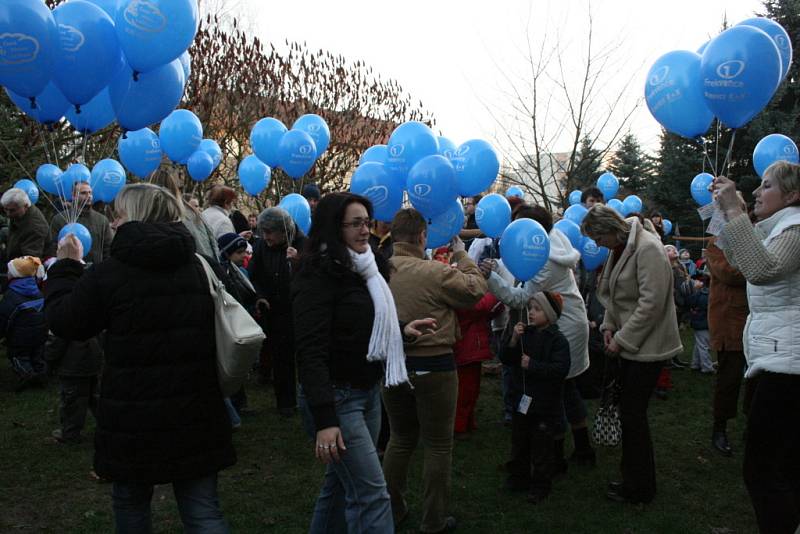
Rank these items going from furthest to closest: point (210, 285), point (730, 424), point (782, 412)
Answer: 1. point (730, 424)
2. point (782, 412)
3. point (210, 285)

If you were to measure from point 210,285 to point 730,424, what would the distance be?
5.55 m

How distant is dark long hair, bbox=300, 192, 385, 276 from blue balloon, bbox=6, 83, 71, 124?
2993 millimetres

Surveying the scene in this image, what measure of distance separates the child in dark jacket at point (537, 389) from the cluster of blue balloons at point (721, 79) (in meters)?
1.56

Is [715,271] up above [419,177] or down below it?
below

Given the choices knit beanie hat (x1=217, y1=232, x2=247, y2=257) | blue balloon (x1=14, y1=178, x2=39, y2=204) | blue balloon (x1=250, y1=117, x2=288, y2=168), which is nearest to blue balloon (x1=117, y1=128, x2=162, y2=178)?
blue balloon (x1=250, y1=117, x2=288, y2=168)

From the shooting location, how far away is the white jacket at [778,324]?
319cm

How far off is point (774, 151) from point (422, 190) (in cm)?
444

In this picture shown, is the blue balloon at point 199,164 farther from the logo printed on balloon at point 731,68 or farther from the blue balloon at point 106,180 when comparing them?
the logo printed on balloon at point 731,68

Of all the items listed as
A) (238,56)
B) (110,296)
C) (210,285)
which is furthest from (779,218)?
(238,56)

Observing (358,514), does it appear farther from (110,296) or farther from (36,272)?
(36,272)

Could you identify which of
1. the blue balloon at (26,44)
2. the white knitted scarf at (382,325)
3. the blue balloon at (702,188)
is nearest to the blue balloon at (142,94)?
the blue balloon at (26,44)

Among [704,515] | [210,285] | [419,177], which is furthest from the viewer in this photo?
[419,177]

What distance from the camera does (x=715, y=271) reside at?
223 inches

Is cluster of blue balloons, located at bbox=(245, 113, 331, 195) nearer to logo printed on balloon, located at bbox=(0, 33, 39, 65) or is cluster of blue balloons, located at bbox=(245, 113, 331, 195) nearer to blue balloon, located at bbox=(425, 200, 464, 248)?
blue balloon, located at bbox=(425, 200, 464, 248)
